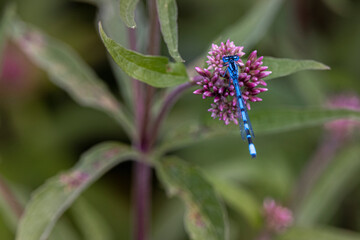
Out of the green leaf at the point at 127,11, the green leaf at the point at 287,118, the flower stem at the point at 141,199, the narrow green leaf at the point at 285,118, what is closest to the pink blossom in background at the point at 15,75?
the flower stem at the point at 141,199

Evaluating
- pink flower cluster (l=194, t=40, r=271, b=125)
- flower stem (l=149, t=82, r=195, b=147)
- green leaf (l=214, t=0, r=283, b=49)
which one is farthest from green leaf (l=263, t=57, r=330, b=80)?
green leaf (l=214, t=0, r=283, b=49)

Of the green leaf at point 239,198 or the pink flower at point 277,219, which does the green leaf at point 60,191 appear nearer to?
the green leaf at point 239,198

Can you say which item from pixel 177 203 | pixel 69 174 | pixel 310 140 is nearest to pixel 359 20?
pixel 310 140

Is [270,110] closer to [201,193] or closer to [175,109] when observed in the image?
[201,193]

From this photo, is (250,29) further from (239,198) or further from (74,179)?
(74,179)

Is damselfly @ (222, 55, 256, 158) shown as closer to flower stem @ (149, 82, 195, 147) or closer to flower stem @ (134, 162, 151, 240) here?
flower stem @ (149, 82, 195, 147)

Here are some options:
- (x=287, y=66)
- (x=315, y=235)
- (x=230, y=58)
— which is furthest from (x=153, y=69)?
(x=315, y=235)
